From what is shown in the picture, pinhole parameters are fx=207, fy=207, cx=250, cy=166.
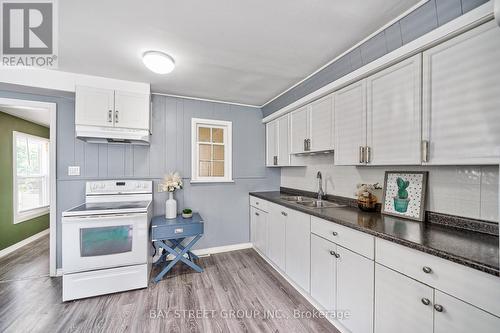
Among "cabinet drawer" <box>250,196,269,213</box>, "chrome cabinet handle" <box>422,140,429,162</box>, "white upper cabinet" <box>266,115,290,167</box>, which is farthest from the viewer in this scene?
"white upper cabinet" <box>266,115,290,167</box>

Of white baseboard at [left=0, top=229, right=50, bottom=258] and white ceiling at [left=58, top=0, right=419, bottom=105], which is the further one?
white baseboard at [left=0, top=229, right=50, bottom=258]

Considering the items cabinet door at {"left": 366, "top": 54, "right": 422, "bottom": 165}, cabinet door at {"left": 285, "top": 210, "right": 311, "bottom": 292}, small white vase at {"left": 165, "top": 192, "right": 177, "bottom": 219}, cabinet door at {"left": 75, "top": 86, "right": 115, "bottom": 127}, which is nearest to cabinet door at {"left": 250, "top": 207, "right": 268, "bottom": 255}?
cabinet door at {"left": 285, "top": 210, "right": 311, "bottom": 292}

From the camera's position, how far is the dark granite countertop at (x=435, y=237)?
3.19 ft

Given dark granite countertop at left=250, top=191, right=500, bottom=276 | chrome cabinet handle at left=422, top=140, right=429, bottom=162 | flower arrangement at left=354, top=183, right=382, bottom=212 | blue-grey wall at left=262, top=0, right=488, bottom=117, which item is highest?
blue-grey wall at left=262, top=0, right=488, bottom=117

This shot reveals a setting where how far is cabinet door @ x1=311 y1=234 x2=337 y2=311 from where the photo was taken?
1753 mm

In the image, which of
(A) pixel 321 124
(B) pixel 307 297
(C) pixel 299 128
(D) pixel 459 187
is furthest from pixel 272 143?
(D) pixel 459 187

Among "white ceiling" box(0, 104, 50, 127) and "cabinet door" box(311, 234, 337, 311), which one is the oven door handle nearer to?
"cabinet door" box(311, 234, 337, 311)

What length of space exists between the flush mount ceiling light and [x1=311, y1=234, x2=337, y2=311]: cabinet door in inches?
85.9

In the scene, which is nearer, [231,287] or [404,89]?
[404,89]

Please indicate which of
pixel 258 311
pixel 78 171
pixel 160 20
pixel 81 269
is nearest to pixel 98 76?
pixel 78 171

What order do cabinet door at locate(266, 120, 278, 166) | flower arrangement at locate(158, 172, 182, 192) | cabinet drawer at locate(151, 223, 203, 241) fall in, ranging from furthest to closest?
cabinet door at locate(266, 120, 278, 166) < flower arrangement at locate(158, 172, 182, 192) < cabinet drawer at locate(151, 223, 203, 241)

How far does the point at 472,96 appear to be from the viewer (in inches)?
47.3

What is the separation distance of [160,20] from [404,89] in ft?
A: 6.24

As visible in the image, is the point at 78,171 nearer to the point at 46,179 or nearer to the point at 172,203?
the point at 172,203
